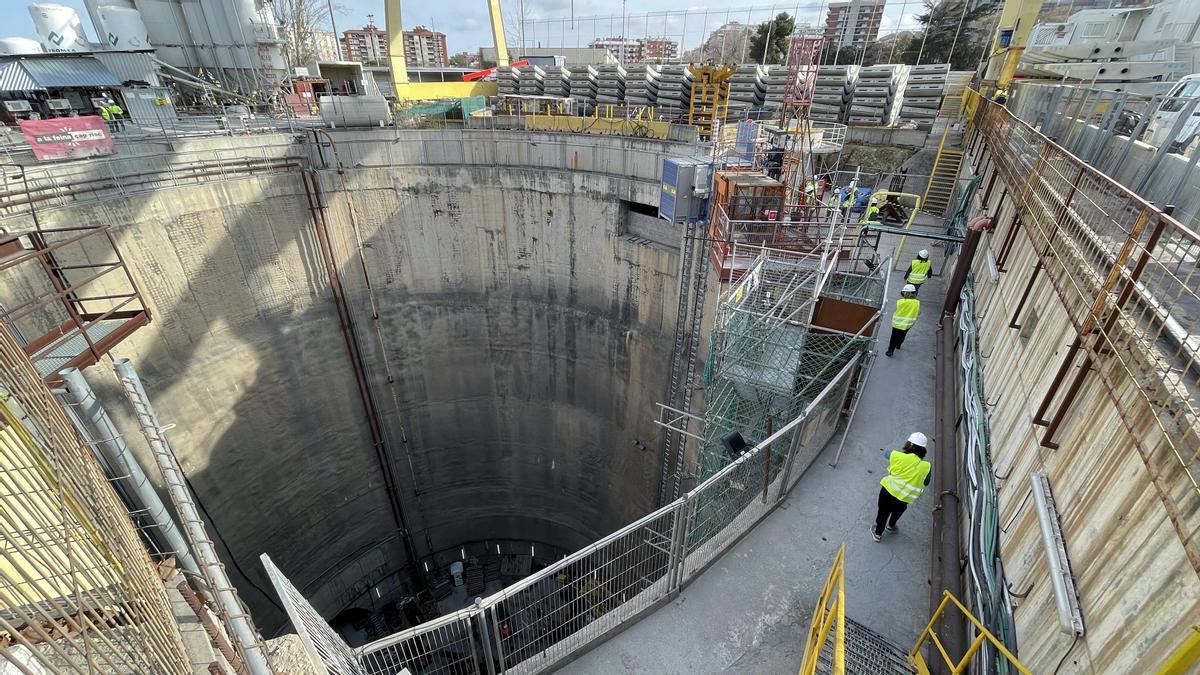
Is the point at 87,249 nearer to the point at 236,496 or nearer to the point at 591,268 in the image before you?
the point at 236,496

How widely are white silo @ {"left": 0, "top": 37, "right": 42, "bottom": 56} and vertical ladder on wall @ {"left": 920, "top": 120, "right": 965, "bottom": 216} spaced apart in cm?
2912

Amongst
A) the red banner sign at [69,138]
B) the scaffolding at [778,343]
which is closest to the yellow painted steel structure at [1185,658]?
the scaffolding at [778,343]

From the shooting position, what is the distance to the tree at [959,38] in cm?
2842

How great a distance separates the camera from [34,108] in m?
17.3

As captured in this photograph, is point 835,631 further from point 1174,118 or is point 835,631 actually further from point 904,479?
point 1174,118

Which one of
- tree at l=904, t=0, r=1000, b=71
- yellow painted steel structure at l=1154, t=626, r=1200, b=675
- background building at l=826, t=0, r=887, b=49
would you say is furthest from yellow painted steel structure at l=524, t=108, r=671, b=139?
tree at l=904, t=0, r=1000, b=71

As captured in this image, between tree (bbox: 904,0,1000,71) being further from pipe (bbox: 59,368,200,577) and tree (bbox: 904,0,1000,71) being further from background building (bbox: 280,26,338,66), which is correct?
pipe (bbox: 59,368,200,577)

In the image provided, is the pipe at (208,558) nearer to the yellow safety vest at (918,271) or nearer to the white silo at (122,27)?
the yellow safety vest at (918,271)


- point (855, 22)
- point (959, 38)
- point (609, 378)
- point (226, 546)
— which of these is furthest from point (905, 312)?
point (855, 22)

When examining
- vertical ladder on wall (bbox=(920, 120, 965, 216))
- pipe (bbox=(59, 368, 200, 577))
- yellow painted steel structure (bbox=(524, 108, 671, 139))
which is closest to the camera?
pipe (bbox=(59, 368, 200, 577))

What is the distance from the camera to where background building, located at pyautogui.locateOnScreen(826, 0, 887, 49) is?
107ft

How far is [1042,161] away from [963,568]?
4.21 m

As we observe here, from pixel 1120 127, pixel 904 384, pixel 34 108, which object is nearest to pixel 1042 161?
pixel 1120 127

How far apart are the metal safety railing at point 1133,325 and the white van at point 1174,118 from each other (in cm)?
142
